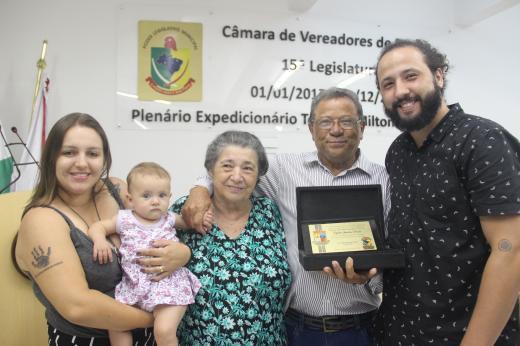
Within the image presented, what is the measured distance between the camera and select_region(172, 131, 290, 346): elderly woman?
1422 mm

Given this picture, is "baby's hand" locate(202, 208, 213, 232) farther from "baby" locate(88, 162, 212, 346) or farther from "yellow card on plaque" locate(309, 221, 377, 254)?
"yellow card on plaque" locate(309, 221, 377, 254)

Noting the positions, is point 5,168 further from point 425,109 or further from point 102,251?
point 425,109

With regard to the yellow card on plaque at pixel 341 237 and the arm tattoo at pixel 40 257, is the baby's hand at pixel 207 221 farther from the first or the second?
the arm tattoo at pixel 40 257

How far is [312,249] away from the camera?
1415 millimetres

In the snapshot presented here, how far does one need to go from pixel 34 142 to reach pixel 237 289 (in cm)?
205

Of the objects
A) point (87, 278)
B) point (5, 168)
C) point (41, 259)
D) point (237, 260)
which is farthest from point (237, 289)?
point (5, 168)

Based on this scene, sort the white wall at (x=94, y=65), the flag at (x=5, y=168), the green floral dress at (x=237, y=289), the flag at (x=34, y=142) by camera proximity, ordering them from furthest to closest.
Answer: the white wall at (x=94, y=65)
the flag at (x=34, y=142)
the flag at (x=5, y=168)
the green floral dress at (x=237, y=289)

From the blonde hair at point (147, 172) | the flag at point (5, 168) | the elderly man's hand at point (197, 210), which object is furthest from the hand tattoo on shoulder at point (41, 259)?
the flag at point (5, 168)

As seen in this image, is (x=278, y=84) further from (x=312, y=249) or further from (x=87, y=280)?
(x=87, y=280)

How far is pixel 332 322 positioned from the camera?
159cm

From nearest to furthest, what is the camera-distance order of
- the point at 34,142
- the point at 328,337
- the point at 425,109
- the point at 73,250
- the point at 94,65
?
the point at 73,250, the point at 425,109, the point at 328,337, the point at 34,142, the point at 94,65

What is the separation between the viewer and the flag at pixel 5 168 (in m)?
2.52

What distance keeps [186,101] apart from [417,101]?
6.74 feet

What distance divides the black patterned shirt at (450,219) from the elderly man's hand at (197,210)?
73 centimetres
